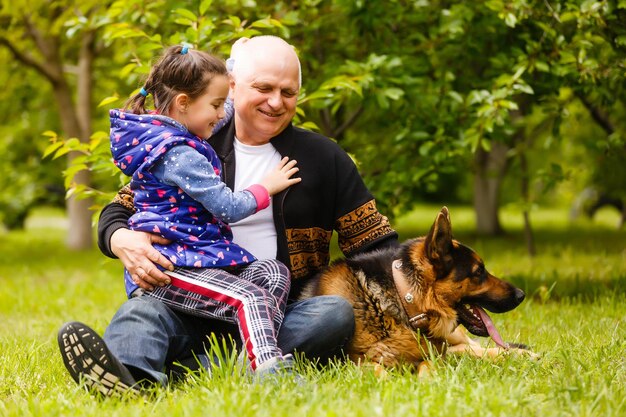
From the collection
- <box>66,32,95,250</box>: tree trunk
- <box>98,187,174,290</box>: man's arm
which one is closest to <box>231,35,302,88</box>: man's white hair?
<box>98,187,174,290</box>: man's arm

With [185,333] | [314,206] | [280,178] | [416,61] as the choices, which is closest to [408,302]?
[314,206]

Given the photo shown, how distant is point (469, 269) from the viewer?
3588 mm

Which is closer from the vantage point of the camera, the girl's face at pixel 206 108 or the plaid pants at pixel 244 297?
the plaid pants at pixel 244 297

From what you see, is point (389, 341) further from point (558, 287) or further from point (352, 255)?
point (558, 287)

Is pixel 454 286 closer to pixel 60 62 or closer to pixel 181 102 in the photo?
pixel 181 102

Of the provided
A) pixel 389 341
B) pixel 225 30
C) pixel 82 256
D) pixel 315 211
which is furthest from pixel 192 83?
pixel 82 256

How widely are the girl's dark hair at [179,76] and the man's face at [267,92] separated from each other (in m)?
0.29

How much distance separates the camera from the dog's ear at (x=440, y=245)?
344cm

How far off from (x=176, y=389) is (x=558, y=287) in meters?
4.28

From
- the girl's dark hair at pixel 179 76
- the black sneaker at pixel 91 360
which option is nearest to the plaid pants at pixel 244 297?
the black sneaker at pixel 91 360

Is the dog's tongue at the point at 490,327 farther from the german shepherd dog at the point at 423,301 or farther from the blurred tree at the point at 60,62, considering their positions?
the blurred tree at the point at 60,62

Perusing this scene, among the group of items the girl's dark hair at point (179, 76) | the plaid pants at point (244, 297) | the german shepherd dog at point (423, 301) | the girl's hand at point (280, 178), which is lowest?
the german shepherd dog at point (423, 301)

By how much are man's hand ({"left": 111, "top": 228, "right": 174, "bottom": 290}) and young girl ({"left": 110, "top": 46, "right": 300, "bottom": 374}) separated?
34 millimetres

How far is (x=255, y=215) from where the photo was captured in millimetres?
3854
